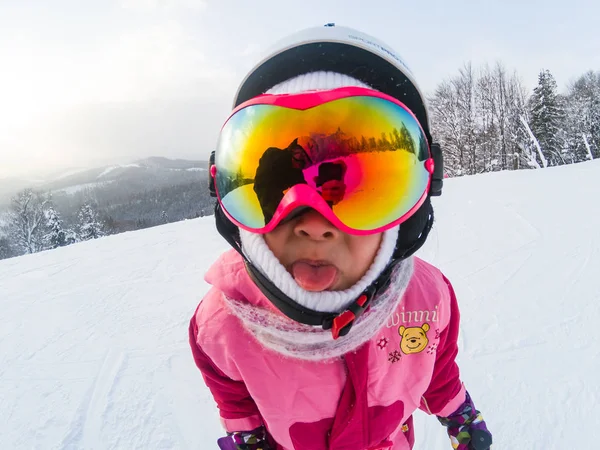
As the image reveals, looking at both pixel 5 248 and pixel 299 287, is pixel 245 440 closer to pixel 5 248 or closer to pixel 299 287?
pixel 299 287

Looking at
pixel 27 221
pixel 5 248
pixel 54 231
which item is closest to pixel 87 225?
pixel 54 231

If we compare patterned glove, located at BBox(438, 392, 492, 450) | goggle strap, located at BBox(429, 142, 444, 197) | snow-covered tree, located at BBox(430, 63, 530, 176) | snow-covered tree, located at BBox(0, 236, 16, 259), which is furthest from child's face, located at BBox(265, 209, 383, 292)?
snow-covered tree, located at BBox(0, 236, 16, 259)

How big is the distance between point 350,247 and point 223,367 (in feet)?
1.96

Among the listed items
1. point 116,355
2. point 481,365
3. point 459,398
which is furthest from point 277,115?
point 116,355

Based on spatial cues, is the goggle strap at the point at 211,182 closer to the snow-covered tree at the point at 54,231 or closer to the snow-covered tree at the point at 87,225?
the snow-covered tree at the point at 54,231

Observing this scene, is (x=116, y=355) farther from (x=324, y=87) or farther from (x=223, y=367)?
(x=324, y=87)

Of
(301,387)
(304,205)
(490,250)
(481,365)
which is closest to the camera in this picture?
(304,205)

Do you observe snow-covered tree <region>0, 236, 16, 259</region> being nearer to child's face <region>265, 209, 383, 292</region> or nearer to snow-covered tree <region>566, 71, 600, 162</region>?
child's face <region>265, 209, 383, 292</region>

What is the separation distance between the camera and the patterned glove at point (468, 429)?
4.50 ft

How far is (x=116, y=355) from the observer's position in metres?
3.41

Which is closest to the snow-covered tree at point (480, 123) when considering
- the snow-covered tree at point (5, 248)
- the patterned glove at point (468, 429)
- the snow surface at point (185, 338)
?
the snow surface at point (185, 338)

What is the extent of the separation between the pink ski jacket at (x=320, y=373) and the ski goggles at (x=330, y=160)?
0.33m

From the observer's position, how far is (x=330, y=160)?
905 mm

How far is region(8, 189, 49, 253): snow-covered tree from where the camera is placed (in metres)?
30.3
